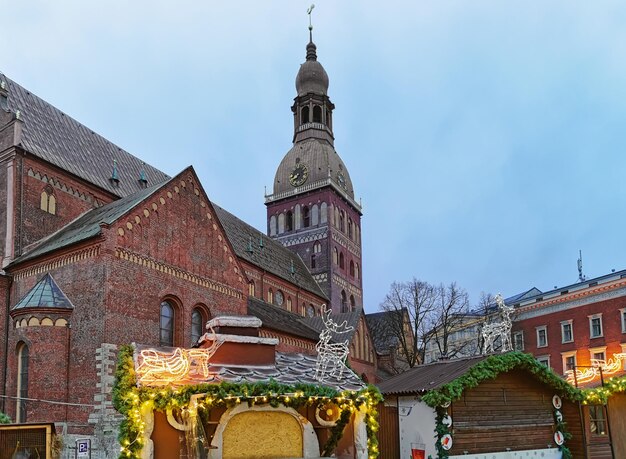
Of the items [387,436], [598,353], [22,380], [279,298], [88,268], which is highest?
[279,298]

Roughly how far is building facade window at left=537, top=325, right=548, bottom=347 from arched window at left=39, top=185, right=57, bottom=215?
A: 41.6 metres

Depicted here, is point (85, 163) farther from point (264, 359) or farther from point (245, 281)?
point (264, 359)

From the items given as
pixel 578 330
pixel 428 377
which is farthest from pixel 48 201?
pixel 578 330

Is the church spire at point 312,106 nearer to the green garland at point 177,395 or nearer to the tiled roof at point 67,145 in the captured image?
the tiled roof at point 67,145

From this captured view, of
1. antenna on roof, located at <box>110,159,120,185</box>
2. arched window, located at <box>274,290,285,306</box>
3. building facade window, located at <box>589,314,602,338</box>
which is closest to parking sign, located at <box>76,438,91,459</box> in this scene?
antenna on roof, located at <box>110,159,120,185</box>

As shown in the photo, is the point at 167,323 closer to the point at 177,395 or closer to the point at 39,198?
the point at 39,198

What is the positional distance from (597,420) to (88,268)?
19.7 metres

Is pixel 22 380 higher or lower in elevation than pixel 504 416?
higher

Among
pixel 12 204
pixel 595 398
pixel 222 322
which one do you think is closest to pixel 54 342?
pixel 12 204

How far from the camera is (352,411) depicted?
16.3m

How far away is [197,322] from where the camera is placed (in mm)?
28344

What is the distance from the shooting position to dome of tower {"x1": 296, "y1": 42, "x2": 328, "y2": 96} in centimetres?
6806

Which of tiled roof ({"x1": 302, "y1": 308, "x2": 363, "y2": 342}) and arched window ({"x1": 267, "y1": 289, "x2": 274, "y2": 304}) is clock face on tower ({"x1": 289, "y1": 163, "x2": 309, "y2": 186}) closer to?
arched window ({"x1": 267, "y1": 289, "x2": 274, "y2": 304})

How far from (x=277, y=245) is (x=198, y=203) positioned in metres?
29.3
